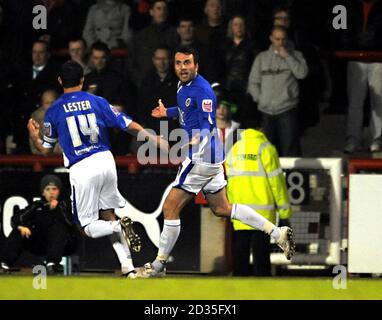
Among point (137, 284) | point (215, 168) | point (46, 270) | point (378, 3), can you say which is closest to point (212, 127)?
point (215, 168)

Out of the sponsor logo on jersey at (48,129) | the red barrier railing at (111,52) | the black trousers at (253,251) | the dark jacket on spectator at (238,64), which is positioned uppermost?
the red barrier railing at (111,52)

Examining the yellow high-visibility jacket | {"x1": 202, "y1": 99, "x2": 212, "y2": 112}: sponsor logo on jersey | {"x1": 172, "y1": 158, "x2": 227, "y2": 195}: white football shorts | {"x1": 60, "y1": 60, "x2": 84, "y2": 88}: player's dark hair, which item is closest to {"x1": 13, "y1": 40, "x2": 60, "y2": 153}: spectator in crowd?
the yellow high-visibility jacket

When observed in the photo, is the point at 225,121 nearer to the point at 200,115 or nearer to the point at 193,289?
the point at 200,115

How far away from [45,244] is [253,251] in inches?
82.6

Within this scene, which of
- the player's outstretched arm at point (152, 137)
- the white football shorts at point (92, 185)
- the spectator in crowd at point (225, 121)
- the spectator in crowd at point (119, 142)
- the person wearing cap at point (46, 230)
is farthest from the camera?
the spectator in crowd at point (119, 142)

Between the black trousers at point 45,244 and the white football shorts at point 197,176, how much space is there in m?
1.85

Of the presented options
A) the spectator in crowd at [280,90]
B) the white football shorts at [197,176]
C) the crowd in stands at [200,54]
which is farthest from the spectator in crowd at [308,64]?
the white football shorts at [197,176]

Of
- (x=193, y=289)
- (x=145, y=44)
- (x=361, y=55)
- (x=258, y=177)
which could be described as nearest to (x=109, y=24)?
(x=145, y=44)

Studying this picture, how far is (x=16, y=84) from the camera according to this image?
17.9 meters

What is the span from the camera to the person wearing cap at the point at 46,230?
15.9 metres

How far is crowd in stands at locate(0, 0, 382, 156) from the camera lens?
56.2ft

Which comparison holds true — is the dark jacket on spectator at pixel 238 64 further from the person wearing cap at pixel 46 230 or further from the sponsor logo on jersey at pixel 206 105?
the sponsor logo on jersey at pixel 206 105

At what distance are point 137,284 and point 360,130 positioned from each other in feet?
14.3

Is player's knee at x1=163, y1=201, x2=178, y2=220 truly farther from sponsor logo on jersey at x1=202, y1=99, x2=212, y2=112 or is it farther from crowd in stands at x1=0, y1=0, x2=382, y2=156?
crowd in stands at x1=0, y1=0, x2=382, y2=156
